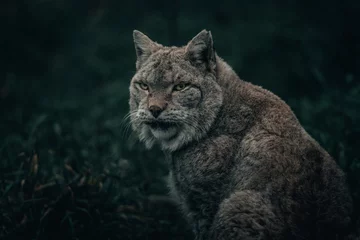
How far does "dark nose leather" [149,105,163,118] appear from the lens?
462cm

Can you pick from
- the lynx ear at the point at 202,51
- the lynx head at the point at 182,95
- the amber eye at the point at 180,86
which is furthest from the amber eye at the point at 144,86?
the lynx ear at the point at 202,51

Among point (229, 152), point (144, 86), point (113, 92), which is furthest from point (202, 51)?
point (113, 92)

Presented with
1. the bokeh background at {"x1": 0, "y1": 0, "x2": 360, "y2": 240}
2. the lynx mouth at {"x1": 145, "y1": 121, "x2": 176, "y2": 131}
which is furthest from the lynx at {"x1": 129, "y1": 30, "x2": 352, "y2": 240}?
the bokeh background at {"x1": 0, "y1": 0, "x2": 360, "y2": 240}

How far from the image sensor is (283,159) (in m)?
4.25

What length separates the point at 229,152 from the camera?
456 centimetres

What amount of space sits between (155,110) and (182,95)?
334mm

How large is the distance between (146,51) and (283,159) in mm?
2045

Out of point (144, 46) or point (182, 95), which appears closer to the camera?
point (182, 95)

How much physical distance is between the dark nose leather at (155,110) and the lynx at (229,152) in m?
0.01

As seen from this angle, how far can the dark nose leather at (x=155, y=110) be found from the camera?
182 inches

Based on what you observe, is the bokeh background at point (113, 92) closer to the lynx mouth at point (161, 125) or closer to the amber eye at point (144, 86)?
the lynx mouth at point (161, 125)

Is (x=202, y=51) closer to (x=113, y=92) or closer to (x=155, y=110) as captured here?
(x=155, y=110)

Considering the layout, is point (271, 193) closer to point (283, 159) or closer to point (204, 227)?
point (283, 159)

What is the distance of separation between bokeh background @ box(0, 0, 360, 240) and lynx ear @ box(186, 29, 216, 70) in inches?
79.9
